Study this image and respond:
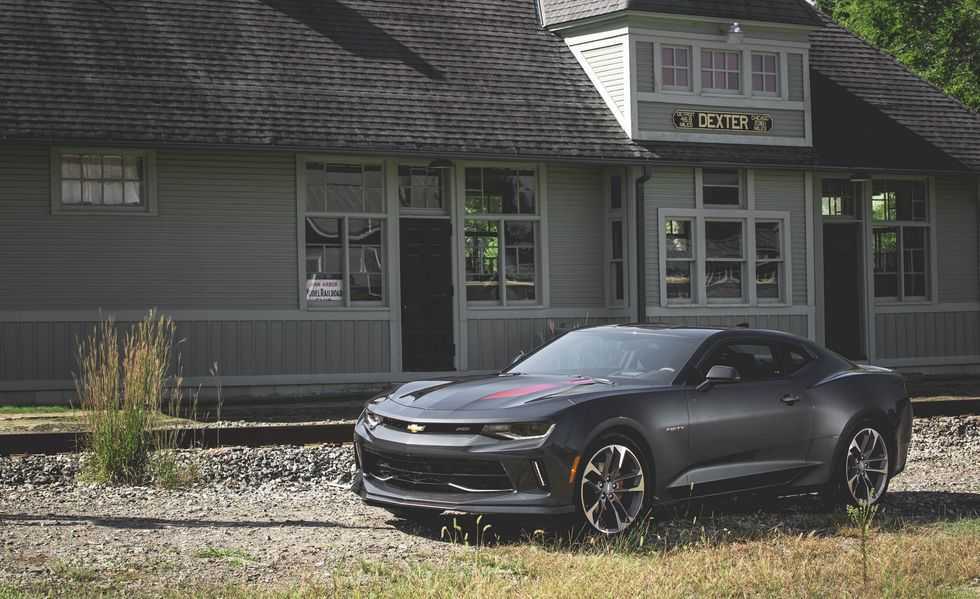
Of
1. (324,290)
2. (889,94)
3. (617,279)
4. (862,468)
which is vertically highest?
(889,94)

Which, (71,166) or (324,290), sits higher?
(71,166)

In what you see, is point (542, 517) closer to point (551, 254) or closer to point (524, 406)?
point (524, 406)

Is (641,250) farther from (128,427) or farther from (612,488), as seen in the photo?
(612,488)

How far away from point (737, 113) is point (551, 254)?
390 cm

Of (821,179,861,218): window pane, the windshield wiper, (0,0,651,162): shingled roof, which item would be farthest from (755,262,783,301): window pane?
the windshield wiper

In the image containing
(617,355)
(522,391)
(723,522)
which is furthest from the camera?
(617,355)

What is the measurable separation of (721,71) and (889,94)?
439 cm

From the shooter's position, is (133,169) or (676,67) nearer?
(133,169)

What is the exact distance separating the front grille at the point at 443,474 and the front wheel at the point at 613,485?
503 millimetres

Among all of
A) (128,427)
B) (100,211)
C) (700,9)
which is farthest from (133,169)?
(700,9)

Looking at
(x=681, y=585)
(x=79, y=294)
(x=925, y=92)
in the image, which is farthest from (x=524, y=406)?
(x=925, y=92)

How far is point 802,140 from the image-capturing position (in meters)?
22.1

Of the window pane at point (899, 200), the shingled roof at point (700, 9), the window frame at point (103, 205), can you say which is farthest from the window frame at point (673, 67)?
the window frame at point (103, 205)

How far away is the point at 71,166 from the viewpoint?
18.1 meters
